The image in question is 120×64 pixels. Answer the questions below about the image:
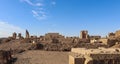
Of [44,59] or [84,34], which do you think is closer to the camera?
[44,59]

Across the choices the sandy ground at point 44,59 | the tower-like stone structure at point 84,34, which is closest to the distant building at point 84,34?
the tower-like stone structure at point 84,34

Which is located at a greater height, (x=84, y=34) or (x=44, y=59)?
(x=84, y=34)

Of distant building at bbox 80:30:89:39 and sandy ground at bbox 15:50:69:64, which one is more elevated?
distant building at bbox 80:30:89:39

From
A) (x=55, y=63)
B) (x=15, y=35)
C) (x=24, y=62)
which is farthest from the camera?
(x=15, y=35)

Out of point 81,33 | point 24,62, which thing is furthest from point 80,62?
point 81,33

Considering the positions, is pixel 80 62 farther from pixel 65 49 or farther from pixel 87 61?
pixel 65 49

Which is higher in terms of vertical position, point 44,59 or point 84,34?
point 84,34

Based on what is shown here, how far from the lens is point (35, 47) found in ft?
133

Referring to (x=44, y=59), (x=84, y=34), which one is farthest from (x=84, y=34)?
(x=44, y=59)

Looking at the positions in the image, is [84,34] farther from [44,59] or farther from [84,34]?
[44,59]

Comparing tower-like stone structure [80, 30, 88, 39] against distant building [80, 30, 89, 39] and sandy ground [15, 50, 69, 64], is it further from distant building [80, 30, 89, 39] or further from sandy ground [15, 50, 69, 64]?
sandy ground [15, 50, 69, 64]

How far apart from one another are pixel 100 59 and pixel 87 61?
52 centimetres

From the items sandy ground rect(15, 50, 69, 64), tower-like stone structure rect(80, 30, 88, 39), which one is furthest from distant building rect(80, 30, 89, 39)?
sandy ground rect(15, 50, 69, 64)

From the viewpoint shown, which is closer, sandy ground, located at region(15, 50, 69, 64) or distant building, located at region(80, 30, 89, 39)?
sandy ground, located at region(15, 50, 69, 64)
